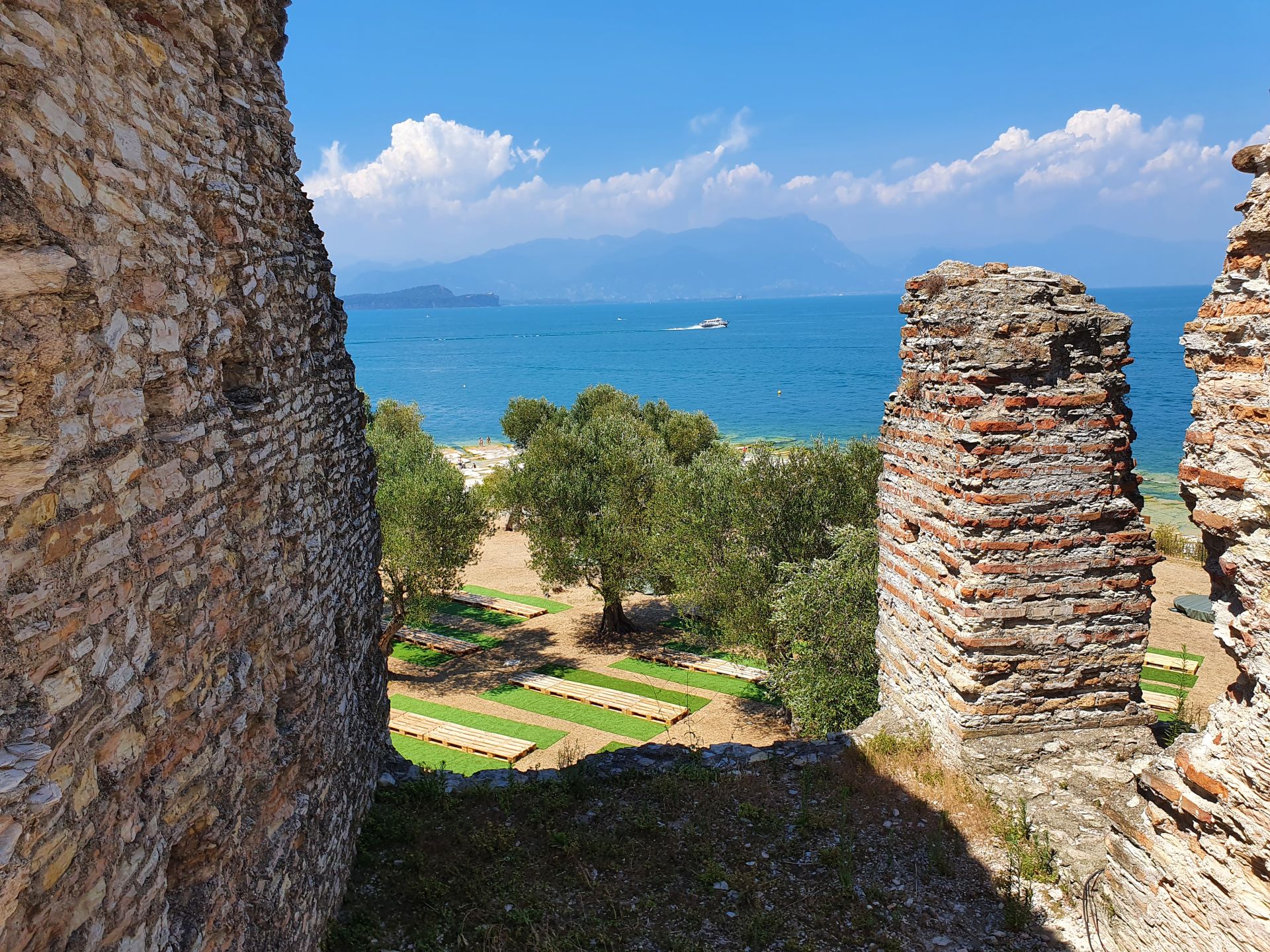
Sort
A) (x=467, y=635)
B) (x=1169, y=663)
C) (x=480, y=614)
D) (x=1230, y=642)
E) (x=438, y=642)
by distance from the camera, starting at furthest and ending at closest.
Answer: (x=480, y=614) → (x=467, y=635) → (x=438, y=642) → (x=1169, y=663) → (x=1230, y=642)

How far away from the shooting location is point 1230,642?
15.8ft

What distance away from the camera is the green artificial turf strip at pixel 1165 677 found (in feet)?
53.0

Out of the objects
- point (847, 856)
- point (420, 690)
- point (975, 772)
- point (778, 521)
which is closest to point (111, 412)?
point (847, 856)

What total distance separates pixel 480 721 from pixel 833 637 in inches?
351

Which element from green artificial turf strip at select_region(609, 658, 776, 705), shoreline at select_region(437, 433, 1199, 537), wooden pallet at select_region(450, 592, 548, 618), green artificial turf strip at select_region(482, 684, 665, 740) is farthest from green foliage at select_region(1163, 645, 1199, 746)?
wooden pallet at select_region(450, 592, 548, 618)

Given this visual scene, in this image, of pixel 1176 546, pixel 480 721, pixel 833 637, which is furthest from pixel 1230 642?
pixel 1176 546

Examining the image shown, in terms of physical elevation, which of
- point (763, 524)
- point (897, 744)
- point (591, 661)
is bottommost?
point (591, 661)

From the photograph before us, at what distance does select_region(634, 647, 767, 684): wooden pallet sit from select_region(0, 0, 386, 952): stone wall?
14.1 m

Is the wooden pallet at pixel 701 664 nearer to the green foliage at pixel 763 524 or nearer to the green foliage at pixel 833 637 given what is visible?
the green foliage at pixel 763 524

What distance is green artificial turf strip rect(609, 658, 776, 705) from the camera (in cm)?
1870

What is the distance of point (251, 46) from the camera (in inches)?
210

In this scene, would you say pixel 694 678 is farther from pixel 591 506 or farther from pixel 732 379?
pixel 732 379

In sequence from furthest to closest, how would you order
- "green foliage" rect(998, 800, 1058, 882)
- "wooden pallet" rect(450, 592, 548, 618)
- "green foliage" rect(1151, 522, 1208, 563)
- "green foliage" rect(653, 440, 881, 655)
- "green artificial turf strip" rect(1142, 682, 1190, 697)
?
"green foliage" rect(1151, 522, 1208, 563)
"wooden pallet" rect(450, 592, 548, 618)
"green foliage" rect(653, 440, 881, 655)
"green artificial turf strip" rect(1142, 682, 1190, 697)
"green foliage" rect(998, 800, 1058, 882)

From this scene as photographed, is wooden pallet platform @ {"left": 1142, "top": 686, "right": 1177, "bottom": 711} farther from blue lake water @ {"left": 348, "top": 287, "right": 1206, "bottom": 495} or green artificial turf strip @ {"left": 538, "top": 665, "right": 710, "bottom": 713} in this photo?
blue lake water @ {"left": 348, "top": 287, "right": 1206, "bottom": 495}
